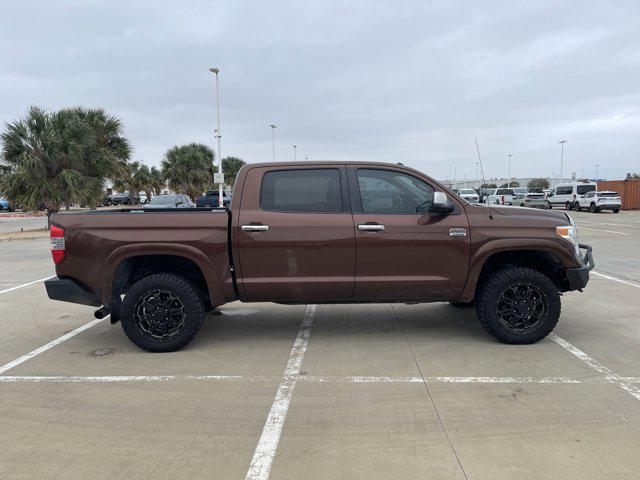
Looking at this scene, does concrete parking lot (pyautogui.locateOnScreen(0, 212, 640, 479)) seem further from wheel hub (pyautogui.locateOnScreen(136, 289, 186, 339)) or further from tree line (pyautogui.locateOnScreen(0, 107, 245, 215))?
tree line (pyautogui.locateOnScreen(0, 107, 245, 215))

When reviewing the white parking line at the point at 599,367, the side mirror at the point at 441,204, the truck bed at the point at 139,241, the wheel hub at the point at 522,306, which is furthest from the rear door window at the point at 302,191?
the white parking line at the point at 599,367

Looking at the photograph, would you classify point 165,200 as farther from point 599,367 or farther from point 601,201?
point 601,201

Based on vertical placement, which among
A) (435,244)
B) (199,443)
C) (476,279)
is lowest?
(199,443)

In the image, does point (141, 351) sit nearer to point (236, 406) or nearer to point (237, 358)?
point (237, 358)

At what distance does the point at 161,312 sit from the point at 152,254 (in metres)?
0.59

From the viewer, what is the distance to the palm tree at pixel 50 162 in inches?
743

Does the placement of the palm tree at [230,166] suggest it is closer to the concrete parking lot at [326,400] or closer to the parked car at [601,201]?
the parked car at [601,201]

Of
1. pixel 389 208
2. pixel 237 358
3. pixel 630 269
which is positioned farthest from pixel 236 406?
pixel 630 269

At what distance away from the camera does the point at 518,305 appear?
474 cm

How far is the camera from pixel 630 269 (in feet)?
29.9

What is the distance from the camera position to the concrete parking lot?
284 centimetres

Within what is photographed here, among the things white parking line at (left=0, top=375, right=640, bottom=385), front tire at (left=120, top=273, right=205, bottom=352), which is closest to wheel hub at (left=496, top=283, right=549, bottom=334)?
white parking line at (left=0, top=375, right=640, bottom=385)

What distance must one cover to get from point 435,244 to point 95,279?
11.2 feet

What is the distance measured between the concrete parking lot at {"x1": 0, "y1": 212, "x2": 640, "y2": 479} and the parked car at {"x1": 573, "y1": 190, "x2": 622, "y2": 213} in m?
28.7
